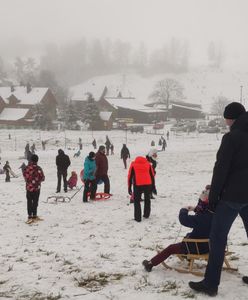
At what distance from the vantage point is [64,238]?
838 cm

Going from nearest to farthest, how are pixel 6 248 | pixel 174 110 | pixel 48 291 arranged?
pixel 48 291
pixel 6 248
pixel 174 110

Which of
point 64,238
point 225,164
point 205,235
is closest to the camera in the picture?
point 225,164

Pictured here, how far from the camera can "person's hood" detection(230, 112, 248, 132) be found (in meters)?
4.55

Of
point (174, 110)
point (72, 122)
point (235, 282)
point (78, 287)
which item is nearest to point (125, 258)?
point (78, 287)

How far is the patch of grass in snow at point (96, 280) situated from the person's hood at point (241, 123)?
8.85ft

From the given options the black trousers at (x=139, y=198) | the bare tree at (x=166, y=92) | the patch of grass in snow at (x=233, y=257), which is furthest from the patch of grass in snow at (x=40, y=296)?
the bare tree at (x=166, y=92)

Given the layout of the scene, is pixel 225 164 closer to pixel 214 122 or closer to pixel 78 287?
pixel 78 287

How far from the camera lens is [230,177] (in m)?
4.53

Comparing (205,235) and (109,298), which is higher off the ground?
(205,235)

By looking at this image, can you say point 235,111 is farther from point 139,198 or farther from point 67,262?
point 139,198

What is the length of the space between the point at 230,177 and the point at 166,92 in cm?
14016

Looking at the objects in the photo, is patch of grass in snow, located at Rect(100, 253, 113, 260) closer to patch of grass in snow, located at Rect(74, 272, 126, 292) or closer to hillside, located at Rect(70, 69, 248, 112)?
patch of grass in snow, located at Rect(74, 272, 126, 292)

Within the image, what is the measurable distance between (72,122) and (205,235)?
2914 inches

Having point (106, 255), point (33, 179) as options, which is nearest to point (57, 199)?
point (33, 179)
